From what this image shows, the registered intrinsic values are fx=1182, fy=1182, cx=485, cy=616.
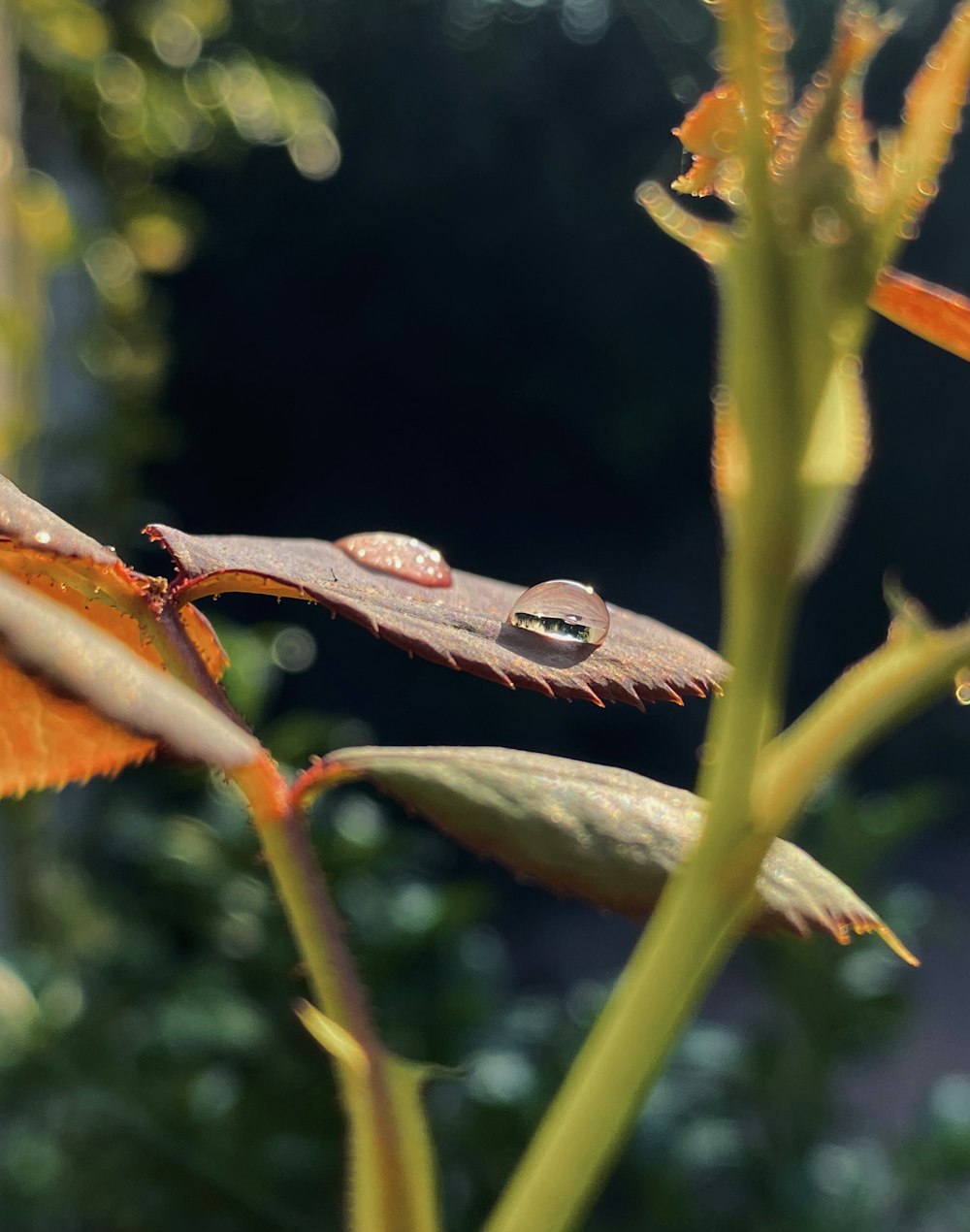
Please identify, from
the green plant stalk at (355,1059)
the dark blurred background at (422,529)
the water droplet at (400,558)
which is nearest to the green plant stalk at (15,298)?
the dark blurred background at (422,529)

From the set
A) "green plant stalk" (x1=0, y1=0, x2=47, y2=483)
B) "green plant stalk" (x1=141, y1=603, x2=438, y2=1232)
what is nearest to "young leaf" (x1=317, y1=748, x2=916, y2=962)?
"green plant stalk" (x1=141, y1=603, x2=438, y2=1232)

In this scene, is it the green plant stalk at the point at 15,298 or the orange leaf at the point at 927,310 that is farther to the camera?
the green plant stalk at the point at 15,298

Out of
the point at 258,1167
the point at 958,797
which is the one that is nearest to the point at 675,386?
the point at 958,797

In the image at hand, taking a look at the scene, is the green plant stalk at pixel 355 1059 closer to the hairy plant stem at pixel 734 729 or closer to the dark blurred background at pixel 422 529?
the hairy plant stem at pixel 734 729

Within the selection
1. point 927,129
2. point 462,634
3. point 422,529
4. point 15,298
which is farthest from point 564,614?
point 422,529

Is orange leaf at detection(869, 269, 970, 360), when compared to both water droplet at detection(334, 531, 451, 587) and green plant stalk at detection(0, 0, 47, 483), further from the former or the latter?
green plant stalk at detection(0, 0, 47, 483)

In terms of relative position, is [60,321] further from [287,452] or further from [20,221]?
[287,452]
